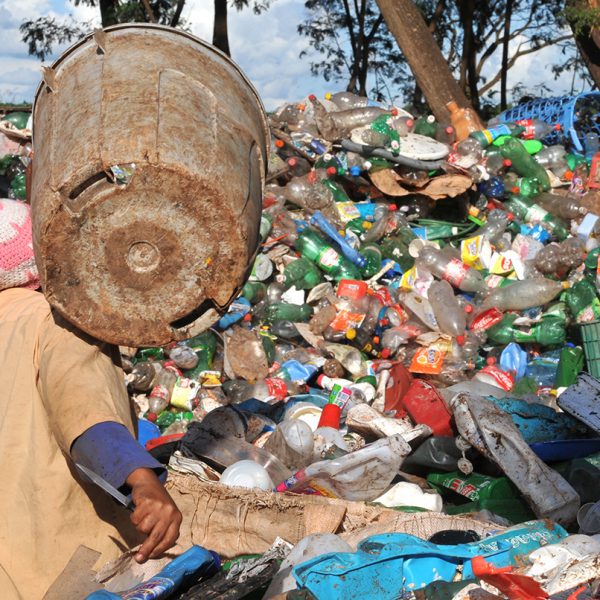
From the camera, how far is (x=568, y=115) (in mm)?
8781

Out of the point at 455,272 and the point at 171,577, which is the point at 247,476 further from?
the point at 455,272

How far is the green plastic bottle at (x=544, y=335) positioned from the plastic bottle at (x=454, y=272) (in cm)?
51

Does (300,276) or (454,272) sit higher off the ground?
(300,276)

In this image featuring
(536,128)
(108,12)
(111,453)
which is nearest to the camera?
(111,453)

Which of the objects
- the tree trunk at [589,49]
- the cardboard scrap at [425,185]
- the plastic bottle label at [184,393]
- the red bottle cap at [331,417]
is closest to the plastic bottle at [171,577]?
the red bottle cap at [331,417]

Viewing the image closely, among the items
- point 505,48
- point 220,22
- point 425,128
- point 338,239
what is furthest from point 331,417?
point 505,48

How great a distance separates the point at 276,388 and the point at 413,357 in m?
0.98

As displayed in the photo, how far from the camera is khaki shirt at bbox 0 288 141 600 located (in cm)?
219

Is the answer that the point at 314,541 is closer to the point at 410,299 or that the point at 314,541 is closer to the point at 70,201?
the point at 70,201

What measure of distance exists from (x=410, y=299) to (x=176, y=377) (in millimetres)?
1797

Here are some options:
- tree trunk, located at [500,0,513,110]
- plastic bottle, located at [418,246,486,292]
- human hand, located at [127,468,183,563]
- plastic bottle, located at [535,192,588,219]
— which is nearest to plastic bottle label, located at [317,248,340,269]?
plastic bottle, located at [418,246,486,292]

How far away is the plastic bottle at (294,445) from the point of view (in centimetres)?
439

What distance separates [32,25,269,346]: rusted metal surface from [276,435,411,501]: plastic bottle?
5.41 ft

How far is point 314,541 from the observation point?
8.04ft
